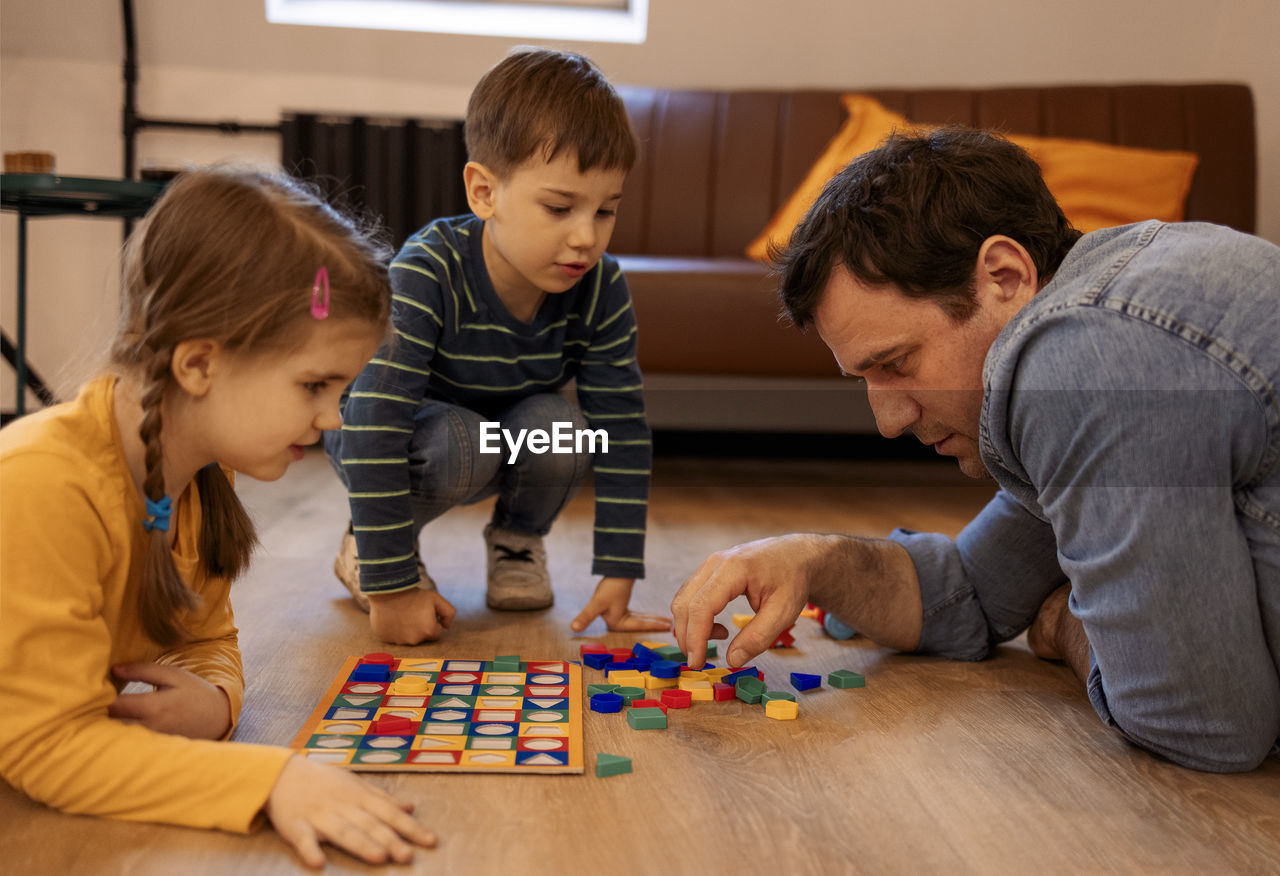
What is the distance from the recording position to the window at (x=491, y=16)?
337 centimetres

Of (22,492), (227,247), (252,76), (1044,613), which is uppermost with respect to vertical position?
(252,76)

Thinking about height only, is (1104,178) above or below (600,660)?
above

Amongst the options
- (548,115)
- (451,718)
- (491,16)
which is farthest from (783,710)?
(491,16)

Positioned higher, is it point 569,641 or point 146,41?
point 146,41

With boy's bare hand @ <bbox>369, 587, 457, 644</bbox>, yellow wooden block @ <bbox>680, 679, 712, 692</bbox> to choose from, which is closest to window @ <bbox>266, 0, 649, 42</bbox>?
boy's bare hand @ <bbox>369, 587, 457, 644</bbox>

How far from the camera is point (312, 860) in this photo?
0.78 metres

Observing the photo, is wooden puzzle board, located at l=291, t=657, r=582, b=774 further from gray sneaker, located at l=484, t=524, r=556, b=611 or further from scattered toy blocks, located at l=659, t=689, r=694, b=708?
gray sneaker, located at l=484, t=524, r=556, b=611

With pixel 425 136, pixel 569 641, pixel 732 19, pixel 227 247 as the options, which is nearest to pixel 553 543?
pixel 569 641

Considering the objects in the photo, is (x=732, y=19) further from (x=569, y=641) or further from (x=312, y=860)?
(x=312, y=860)

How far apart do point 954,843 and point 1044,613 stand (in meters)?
0.59

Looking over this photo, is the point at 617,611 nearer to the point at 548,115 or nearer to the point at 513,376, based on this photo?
the point at 513,376

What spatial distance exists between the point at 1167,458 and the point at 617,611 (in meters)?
0.80

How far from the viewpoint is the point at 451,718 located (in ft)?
3.52
